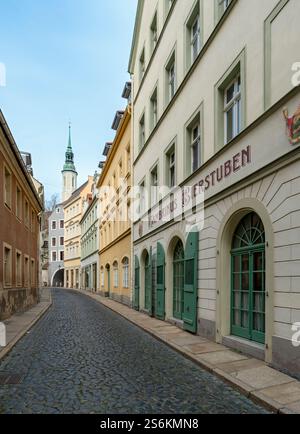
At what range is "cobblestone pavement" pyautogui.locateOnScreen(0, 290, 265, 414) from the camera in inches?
201

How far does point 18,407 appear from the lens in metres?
5.07

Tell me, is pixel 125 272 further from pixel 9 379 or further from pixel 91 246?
pixel 91 246

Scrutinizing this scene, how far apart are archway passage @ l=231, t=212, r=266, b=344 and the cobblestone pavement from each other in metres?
1.47

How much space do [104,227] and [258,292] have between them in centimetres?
2701

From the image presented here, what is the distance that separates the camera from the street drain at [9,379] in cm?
623

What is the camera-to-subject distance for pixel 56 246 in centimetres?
6956

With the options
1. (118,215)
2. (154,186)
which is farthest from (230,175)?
(118,215)

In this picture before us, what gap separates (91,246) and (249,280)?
1451 inches

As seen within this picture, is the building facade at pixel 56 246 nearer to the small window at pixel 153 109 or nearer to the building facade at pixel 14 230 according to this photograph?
the building facade at pixel 14 230

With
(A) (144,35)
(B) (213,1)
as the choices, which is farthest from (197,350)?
(A) (144,35)

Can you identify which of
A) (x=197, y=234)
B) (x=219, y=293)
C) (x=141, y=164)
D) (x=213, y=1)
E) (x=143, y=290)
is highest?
(x=213, y=1)

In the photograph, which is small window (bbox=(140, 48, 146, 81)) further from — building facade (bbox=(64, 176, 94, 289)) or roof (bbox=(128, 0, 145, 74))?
building facade (bbox=(64, 176, 94, 289))

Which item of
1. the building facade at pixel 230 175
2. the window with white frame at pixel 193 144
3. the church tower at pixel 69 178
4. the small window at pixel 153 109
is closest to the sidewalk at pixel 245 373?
the building facade at pixel 230 175
